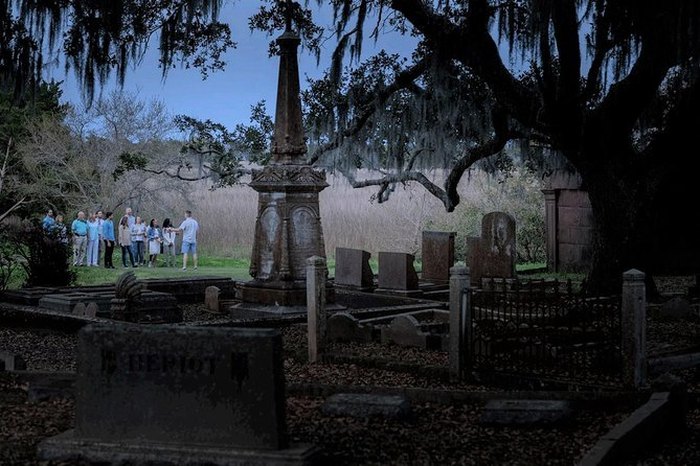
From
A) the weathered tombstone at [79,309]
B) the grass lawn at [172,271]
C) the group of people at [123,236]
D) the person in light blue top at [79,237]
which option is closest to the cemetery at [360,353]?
the weathered tombstone at [79,309]

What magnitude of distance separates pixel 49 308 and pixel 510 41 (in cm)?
890

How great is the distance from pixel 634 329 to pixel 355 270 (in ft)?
33.5

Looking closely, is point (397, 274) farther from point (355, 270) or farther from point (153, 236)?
point (153, 236)

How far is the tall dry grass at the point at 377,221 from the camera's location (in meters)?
30.1

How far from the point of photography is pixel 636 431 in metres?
6.39

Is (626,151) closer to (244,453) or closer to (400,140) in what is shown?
(400,140)

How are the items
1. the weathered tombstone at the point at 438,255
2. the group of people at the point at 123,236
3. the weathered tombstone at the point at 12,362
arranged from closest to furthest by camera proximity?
1. the weathered tombstone at the point at 12,362
2. the weathered tombstone at the point at 438,255
3. the group of people at the point at 123,236

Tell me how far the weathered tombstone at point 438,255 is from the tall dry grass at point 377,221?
9.46 metres

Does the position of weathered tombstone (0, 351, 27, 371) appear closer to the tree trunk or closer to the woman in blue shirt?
the tree trunk

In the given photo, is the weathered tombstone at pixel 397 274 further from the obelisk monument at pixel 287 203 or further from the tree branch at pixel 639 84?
the tree branch at pixel 639 84

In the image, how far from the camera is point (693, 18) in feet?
40.8

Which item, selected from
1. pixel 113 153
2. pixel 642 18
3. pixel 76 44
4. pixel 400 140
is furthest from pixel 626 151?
pixel 113 153

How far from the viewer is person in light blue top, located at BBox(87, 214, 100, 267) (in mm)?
26297

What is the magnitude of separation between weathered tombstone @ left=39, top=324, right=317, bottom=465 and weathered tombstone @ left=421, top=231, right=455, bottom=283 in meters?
14.0
